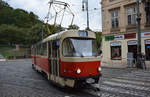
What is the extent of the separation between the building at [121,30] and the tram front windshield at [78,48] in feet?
39.9

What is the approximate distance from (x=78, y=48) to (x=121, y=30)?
15425 millimetres

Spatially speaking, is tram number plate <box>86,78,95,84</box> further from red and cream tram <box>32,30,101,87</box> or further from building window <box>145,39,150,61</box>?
building window <box>145,39,150,61</box>

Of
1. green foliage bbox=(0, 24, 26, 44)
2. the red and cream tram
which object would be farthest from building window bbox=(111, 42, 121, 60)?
green foliage bbox=(0, 24, 26, 44)

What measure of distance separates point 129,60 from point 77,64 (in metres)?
11.0

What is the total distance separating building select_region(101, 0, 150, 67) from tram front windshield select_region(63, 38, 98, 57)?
12.2m

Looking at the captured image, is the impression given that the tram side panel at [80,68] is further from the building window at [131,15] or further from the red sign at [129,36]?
the building window at [131,15]

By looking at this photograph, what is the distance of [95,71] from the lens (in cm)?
713

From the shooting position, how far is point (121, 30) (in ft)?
67.9

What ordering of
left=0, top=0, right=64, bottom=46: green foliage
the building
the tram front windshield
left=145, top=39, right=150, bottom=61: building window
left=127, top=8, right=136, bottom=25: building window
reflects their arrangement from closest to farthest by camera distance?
the tram front windshield < left=145, top=39, right=150, bottom=61: building window < the building < left=127, top=8, right=136, bottom=25: building window < left=0, top=0, right=64, bottom=46: green foliage

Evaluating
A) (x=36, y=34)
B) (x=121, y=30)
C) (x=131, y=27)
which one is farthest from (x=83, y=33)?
(x=36, y=34)

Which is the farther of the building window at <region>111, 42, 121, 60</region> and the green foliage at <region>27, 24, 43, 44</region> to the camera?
the green foliage at <region>27, 24, 43, 44</region>

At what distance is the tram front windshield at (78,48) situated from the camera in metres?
6.72

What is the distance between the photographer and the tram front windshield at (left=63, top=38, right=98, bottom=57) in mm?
6719

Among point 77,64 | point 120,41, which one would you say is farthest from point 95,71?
point 120,41
